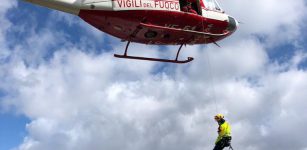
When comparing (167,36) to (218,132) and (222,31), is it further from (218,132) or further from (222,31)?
(218,132)

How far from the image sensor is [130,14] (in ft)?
102

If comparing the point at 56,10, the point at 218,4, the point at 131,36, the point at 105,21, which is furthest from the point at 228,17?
the point at 56,10

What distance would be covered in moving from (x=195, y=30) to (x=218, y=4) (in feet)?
14.0

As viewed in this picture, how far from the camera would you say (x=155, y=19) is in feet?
105

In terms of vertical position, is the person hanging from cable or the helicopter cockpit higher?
the helicopter cockpit

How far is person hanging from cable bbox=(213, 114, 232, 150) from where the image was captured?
95.7 feet

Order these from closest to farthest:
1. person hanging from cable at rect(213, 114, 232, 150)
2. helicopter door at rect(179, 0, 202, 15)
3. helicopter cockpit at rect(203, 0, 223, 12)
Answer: person hanging from cable at rect(213, 114, 232, 150)
helicopter door at rect(179, 0, 202, 15)
helicopter cockpit at rect(203, 0, 223, 12)

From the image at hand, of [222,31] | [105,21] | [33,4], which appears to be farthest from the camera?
[222,31]

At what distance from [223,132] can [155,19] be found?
824 centimetres

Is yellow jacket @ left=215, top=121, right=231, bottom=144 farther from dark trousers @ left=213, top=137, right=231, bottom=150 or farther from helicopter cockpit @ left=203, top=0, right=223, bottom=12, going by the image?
helicopter cockpit @ left=203, top=0, right=223, bottom=12

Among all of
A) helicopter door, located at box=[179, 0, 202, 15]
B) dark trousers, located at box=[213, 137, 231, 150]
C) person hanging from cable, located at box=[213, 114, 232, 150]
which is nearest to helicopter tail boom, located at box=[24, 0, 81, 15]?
helicopter door, located at box=[179, 0, 202, 15]

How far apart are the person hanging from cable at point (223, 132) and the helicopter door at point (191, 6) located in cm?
809

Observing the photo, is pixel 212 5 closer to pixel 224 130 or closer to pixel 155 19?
pixel 155 19

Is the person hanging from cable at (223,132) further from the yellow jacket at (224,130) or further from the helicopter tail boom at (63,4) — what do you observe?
the helicopter tail boom at (63,4)
